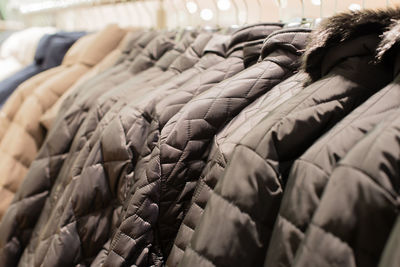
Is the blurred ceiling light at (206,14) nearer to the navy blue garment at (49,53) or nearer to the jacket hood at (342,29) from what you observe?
the navy blue garment at (49,53)

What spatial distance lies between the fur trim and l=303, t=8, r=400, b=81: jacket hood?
3 centimetres

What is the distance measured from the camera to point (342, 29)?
63 cm

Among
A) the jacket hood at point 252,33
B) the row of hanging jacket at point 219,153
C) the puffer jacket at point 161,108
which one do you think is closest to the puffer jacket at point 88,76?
the row of hanging jacket at point 219,153

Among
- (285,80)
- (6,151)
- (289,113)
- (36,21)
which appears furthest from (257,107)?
(36,21)

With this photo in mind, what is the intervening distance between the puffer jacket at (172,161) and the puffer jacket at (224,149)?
0.03 meters

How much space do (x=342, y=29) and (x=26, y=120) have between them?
110 centimetres

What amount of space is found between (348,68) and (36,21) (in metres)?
2.75

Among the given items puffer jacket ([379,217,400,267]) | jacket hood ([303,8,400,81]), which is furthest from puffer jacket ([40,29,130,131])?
puffer jacket ([379,217,400,267])

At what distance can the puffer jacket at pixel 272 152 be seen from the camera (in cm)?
56

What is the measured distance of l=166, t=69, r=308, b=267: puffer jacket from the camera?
707mm

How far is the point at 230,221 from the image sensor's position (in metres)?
0.56

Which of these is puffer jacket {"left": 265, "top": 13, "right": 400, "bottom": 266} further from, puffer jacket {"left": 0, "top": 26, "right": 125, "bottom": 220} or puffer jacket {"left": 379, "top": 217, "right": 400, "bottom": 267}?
puffer jacket {"left": 0, "top": 26, "right": 125, "bottom": 220}

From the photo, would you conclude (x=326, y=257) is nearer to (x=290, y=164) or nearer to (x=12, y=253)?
(x=290, y=164)

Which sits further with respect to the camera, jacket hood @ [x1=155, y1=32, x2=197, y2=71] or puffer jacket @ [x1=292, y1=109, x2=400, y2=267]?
jacket hood @ [x1=155, y1=32, x2=197, y2=71]
